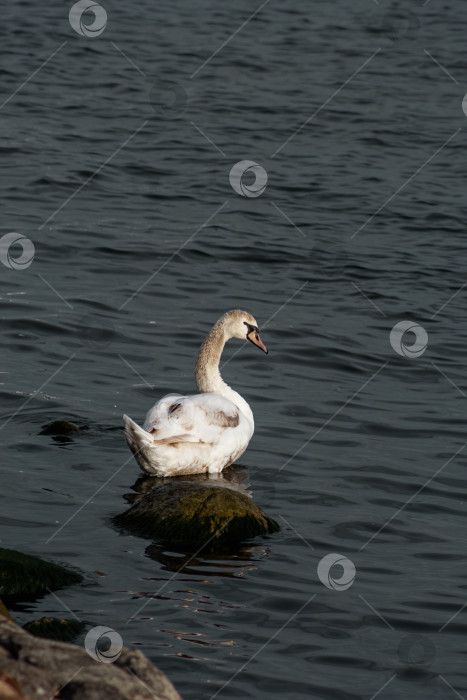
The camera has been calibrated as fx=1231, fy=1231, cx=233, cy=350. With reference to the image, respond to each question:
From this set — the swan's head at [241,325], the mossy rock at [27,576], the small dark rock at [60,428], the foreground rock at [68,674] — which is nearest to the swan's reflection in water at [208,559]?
the mossy rock at [27,576]

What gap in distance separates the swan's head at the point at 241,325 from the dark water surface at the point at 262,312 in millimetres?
661

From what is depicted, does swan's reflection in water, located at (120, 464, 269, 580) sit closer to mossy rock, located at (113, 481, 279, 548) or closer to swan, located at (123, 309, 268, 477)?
mossy rock, located at (113, 481, 279, 548)

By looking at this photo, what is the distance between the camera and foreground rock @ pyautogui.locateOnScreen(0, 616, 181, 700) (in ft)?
13.5

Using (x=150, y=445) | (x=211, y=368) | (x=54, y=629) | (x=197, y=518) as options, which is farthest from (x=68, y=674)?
(x=211, y=368)

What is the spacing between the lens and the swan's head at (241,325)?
10477mm

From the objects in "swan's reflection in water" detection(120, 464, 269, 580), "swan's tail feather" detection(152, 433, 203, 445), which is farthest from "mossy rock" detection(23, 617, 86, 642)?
"swan's tail feather" detection(152, 433, 203, 445)

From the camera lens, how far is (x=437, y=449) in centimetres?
994

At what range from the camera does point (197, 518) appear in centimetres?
777

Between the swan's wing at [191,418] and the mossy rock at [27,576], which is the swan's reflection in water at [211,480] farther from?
the mossy rock at [27,576]

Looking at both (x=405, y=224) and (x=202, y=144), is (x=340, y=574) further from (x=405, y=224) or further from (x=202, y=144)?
(x=202, y=144)

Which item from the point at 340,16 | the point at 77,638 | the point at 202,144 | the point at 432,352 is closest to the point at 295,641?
the point at 77,638

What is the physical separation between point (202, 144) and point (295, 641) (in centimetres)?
1382

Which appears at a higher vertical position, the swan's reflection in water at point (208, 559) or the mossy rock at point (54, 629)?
the swan's reflection in water at point (208, 559)

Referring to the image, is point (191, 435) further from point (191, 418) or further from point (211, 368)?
point (211, 368)
